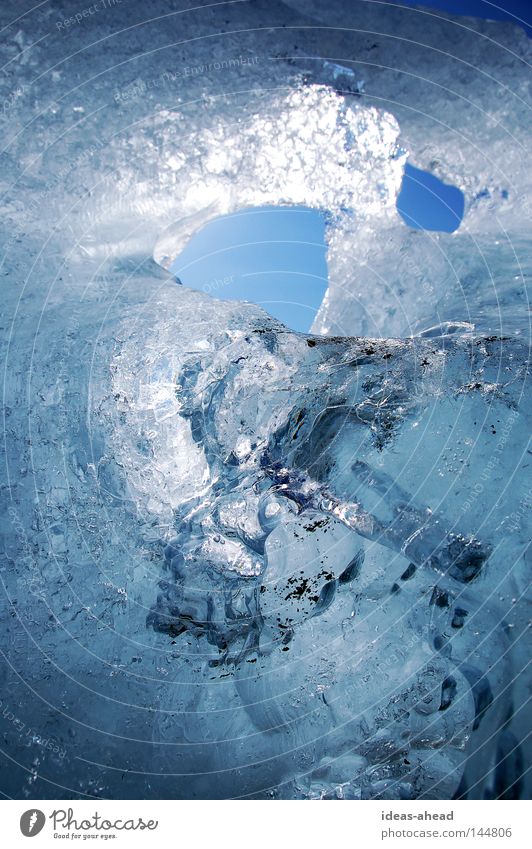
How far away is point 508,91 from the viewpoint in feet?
5.39

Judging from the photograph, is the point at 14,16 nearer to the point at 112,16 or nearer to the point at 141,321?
the point at 112,16

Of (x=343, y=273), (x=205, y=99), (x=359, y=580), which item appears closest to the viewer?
(x=359, y=580)

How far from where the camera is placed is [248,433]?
165 cm

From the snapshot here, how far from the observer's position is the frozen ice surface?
4.41 feet

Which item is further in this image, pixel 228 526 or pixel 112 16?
pixel 228 526

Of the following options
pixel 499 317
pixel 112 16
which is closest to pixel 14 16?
pixel 112 16

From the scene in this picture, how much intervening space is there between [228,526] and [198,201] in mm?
1057

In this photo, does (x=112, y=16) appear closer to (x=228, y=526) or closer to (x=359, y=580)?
(x=228, y=526)

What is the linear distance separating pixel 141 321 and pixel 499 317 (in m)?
1.12

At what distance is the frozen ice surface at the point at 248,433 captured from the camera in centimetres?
134
